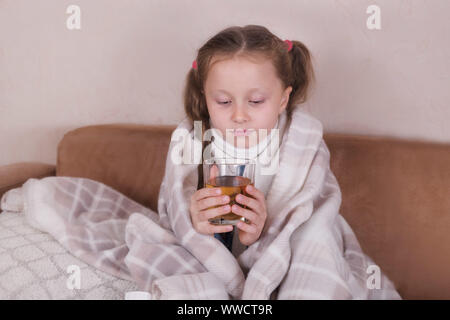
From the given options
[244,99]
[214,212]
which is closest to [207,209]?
[214,212]

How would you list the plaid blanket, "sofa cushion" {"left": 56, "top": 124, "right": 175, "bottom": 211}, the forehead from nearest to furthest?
1. the plaid blanket
2. the forehead
3. "sofa cushion" {"left": 56, "top": 124, "right": 175, "bottom": 211}

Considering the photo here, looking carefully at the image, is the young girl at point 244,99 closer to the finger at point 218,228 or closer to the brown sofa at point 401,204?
the finger at point 218,228

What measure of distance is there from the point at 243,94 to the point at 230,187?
21 centimetres

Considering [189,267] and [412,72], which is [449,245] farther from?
[189,267]

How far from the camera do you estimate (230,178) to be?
34.5 inches

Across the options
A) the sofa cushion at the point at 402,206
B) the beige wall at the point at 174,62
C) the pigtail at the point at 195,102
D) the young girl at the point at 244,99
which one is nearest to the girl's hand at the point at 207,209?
the young girl at the point at 244,99

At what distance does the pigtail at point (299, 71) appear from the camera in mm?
1078

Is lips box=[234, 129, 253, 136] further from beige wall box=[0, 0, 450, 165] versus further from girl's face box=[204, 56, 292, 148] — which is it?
beige wall box=[0, 0, 450, 165]

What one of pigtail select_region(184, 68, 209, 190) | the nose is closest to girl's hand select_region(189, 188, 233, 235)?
the nose

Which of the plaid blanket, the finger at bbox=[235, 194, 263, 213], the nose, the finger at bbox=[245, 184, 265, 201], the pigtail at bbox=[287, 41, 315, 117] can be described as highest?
the pigtail at bbox=[287, 41, 315, 117]

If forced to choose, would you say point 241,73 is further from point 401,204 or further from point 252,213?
point 401,204

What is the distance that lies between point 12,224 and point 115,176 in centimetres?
34

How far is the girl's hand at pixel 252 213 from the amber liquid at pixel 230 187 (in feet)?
0.04

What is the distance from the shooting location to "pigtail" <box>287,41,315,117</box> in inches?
42.4
